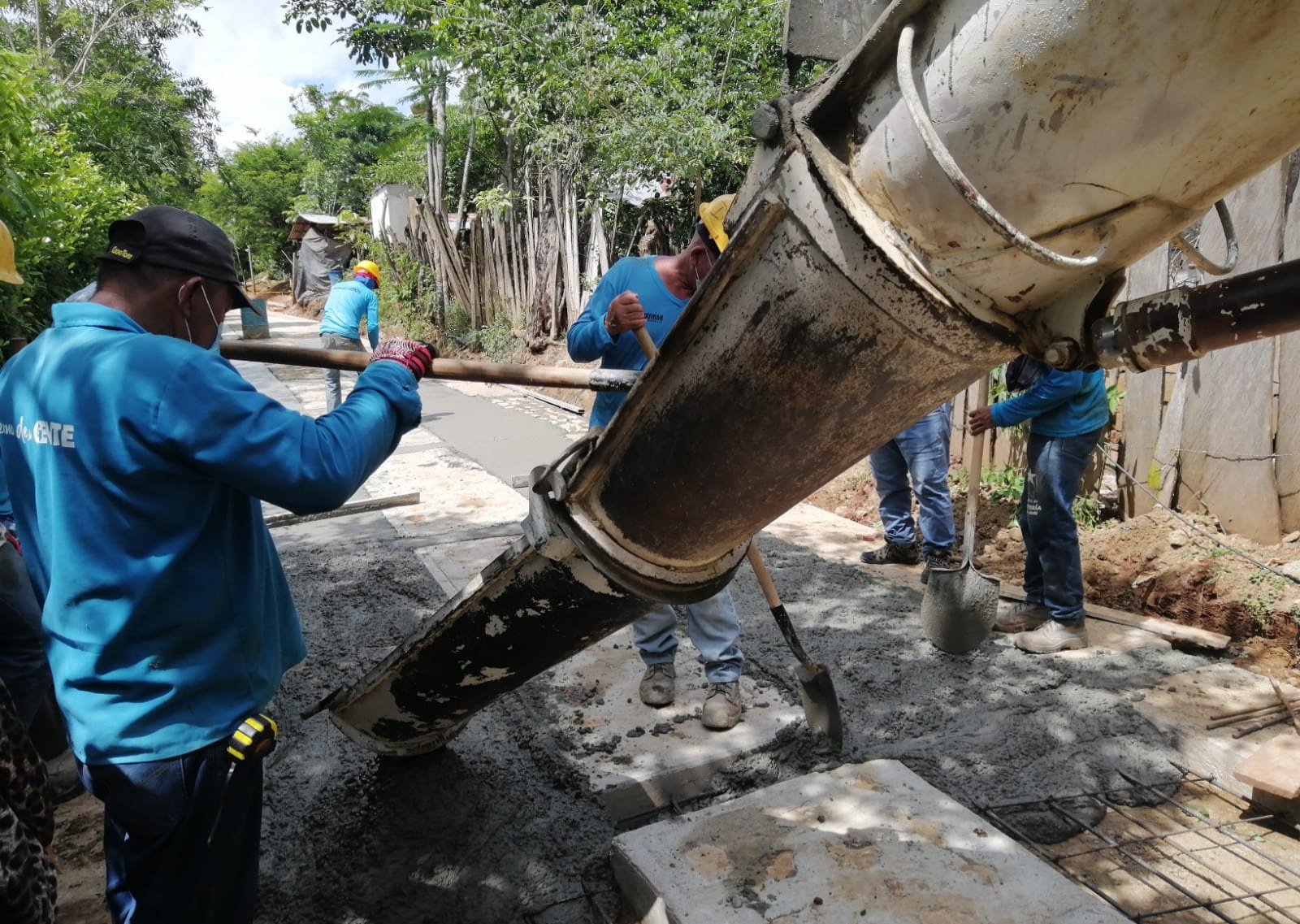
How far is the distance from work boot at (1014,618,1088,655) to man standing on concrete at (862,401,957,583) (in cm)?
89

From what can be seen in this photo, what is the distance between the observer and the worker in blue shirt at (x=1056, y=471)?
360cm

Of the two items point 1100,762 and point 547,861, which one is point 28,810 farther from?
point 1100,762

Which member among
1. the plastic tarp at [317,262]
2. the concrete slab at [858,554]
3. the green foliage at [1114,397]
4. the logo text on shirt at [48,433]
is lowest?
the concrete slab at [858,554]

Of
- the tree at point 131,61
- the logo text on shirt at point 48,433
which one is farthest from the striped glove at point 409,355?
the tree at point 131,61

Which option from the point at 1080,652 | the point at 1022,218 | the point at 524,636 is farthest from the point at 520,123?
the point at 1022,218

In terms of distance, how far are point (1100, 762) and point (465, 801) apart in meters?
2.13

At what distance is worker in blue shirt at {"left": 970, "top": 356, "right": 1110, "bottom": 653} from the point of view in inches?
142

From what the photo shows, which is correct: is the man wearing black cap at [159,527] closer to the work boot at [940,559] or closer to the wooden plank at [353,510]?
the wooden plank at [353,510]

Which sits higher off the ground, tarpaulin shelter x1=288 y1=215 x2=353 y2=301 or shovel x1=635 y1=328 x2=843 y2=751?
tarpaulin shelter x1=288 y1=215 x2=353 y2=301

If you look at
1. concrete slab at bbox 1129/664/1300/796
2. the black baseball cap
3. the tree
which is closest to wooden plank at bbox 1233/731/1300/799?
concrete slab at bbox 1129/664/1300/796

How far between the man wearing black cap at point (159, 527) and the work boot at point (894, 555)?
3603 millimetres

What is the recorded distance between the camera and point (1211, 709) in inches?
121

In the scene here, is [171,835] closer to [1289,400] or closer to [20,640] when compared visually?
[20,640]

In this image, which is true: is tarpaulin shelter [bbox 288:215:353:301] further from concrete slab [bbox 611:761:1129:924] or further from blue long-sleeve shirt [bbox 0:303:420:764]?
concrete slab [bbox 611:761:1129:924]
